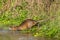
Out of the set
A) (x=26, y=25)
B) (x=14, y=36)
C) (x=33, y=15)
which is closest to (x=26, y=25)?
(x=26, y=25)

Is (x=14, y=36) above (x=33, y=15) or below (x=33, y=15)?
below

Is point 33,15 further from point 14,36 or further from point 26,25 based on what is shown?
point 14,36

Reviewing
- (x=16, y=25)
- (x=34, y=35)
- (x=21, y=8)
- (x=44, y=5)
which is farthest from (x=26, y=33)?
(x=21, y=8)

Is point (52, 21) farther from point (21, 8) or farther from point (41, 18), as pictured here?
point (21, 8)

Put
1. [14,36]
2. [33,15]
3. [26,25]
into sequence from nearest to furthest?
[14,36]
[26,25]
[33,15]

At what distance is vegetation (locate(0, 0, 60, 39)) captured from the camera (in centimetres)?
970

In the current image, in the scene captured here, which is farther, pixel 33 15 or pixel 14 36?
pixel 33 15

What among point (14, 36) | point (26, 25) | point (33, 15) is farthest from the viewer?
point (33, 15)

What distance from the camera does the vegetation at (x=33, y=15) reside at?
382 inches

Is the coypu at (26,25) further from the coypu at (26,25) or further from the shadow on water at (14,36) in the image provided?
the shadow on water at (14,36)

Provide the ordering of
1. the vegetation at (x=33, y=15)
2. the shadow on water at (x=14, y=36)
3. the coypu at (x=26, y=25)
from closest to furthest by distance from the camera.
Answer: the shadow on water at (x=14, y=36) → the vegetation at (x=33, y=15) → the coypu at (x=26, y=25)

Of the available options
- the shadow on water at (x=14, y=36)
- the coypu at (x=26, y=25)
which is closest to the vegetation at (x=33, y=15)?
the coypu at (x=26, y=25)

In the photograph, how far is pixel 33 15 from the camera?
38.5 ft

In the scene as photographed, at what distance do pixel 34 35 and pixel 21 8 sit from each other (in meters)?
3.41
